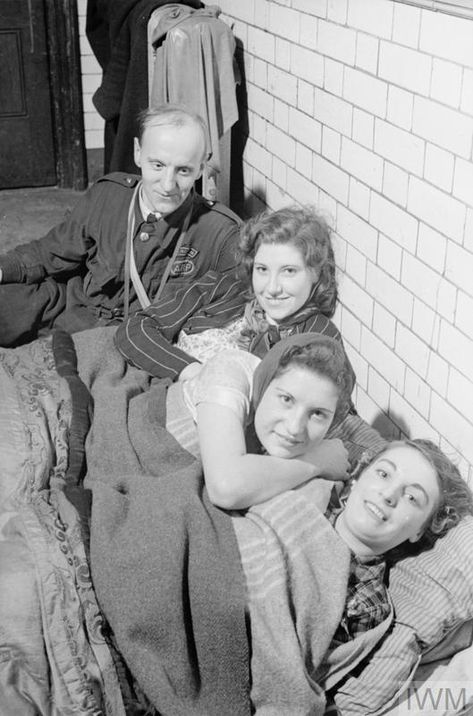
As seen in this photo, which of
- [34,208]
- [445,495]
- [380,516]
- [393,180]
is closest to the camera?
[380,516]

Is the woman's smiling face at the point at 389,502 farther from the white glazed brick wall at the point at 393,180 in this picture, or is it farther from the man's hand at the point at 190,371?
the man's hand at the point at 190,371

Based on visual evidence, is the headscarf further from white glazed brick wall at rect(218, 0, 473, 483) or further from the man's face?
the man's face

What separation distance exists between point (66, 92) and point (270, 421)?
4763 millimetres

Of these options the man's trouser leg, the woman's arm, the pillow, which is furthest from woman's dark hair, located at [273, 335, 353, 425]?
the man's trouser leg

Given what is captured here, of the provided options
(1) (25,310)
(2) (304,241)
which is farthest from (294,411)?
(1) (25,310)

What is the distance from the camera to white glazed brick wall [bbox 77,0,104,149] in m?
6.55

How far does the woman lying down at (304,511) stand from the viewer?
2.43m

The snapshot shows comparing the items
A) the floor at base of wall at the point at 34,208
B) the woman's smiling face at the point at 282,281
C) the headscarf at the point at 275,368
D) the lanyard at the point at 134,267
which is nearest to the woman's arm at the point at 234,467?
the headscarf at the point at 275,368

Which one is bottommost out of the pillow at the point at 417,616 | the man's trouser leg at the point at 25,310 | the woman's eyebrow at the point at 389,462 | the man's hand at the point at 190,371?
the pillow at the point at 417,616

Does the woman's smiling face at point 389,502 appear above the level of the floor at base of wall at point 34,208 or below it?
above

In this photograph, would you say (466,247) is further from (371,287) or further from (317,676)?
(317,676)

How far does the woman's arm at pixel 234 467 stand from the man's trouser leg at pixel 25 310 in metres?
1.72

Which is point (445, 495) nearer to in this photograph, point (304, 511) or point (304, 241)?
point (304, 511)

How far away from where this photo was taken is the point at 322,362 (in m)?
2.68
